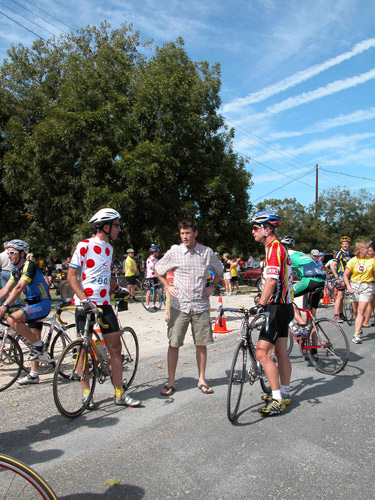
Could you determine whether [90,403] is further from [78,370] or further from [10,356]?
[10,356]

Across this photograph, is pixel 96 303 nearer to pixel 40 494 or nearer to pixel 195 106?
pixel 40 494

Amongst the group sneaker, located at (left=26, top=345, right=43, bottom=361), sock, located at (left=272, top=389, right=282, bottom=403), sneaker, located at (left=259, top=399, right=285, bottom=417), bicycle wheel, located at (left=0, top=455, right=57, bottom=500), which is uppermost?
bicycle wheel, located at (left=0, top=455, right=57, bottom=500)

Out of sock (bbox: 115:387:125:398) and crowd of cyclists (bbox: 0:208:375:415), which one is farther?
sock (bbox: 115:387:125:398)

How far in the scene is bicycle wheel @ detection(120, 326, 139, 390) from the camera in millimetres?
5164

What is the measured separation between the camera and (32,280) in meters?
5.34

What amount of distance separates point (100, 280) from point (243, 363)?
174cm

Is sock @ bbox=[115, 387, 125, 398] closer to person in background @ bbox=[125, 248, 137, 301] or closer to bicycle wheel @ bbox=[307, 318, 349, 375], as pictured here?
bicycle wheel @ bbox=[307, 318, 349, 375]

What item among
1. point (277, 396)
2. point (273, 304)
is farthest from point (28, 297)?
point (277, 396)

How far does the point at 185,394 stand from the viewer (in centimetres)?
489

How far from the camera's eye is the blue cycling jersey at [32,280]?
5258mm

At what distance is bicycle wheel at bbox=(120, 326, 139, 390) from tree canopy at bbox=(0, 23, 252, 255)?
12.8 metres

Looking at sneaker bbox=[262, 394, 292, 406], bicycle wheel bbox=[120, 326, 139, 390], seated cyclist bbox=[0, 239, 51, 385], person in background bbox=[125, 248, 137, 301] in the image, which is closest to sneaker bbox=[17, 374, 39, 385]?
seated cyclist bbox=[0, 239, 51, 385]

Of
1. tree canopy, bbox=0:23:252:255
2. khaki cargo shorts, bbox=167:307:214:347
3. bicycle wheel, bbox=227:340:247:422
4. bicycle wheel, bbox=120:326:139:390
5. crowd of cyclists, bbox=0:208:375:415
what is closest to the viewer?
bicycle wheel, bbox=227:340:247:422

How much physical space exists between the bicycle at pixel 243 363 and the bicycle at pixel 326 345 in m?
1.38
